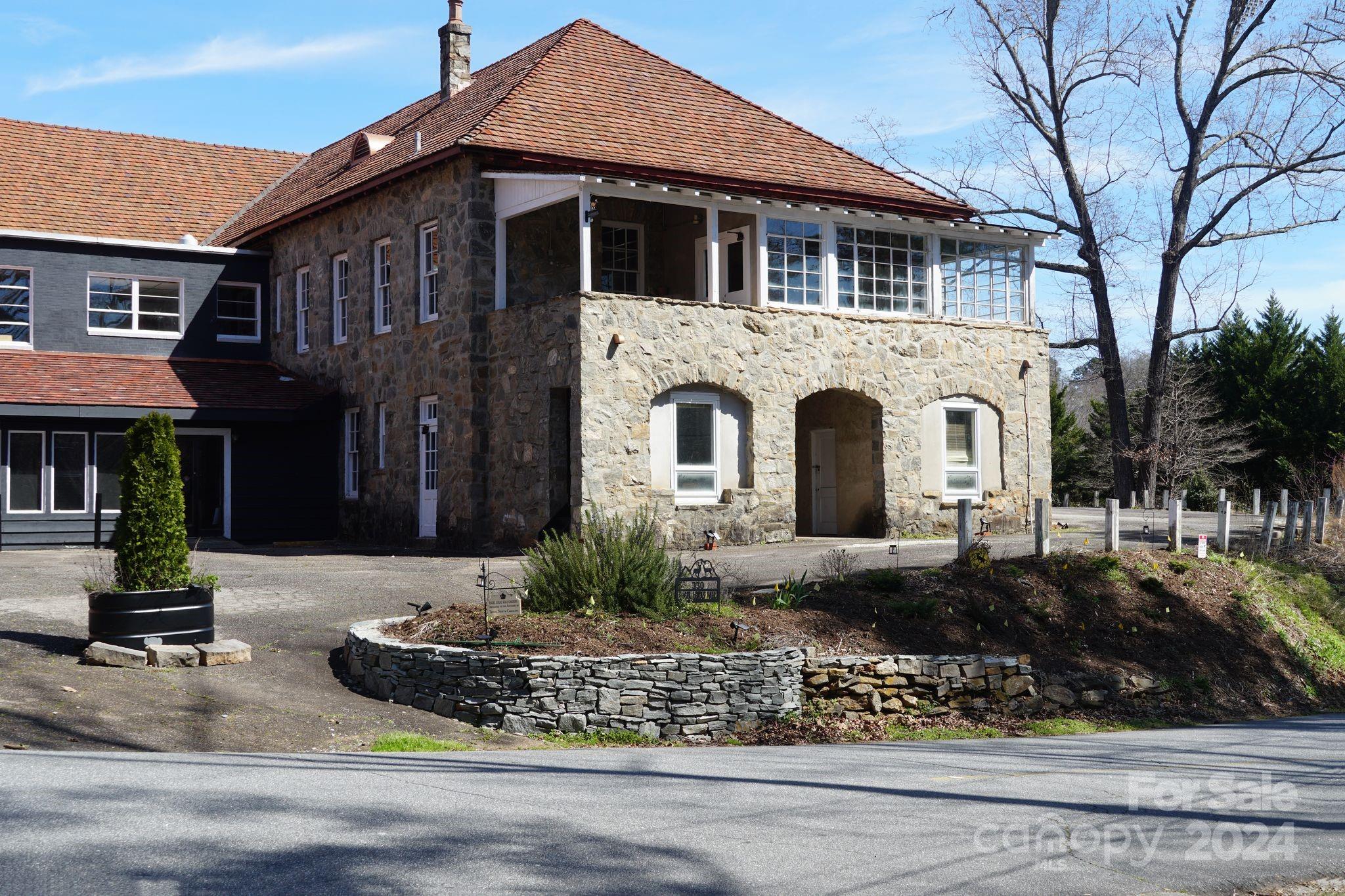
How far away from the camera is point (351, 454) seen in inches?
1006

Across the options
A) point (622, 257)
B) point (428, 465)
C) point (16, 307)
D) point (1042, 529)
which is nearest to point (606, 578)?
point (1042, 529)

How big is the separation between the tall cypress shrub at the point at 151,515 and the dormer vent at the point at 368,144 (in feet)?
52.0

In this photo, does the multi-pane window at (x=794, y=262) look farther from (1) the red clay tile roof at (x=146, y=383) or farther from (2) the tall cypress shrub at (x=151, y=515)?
(2) the tall cypress shrub at (x=151, y=515)

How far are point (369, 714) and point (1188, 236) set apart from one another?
3060 centimetres

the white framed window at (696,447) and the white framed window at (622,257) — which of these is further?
the white framed window at (622,257)

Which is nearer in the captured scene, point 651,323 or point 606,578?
point 606,578

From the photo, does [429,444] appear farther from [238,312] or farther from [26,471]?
[238,312]

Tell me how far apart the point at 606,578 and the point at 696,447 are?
27.8 ft

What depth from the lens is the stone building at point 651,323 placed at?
19531mm

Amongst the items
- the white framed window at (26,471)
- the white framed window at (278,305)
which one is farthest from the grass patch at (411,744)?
the white framed window at (278,305)

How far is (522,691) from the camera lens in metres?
10.3

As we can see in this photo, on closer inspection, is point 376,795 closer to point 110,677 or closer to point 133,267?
point 110,677

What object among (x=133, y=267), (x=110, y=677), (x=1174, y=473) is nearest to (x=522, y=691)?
(x=110, y=677)

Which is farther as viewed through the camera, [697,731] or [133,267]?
[133,267]
